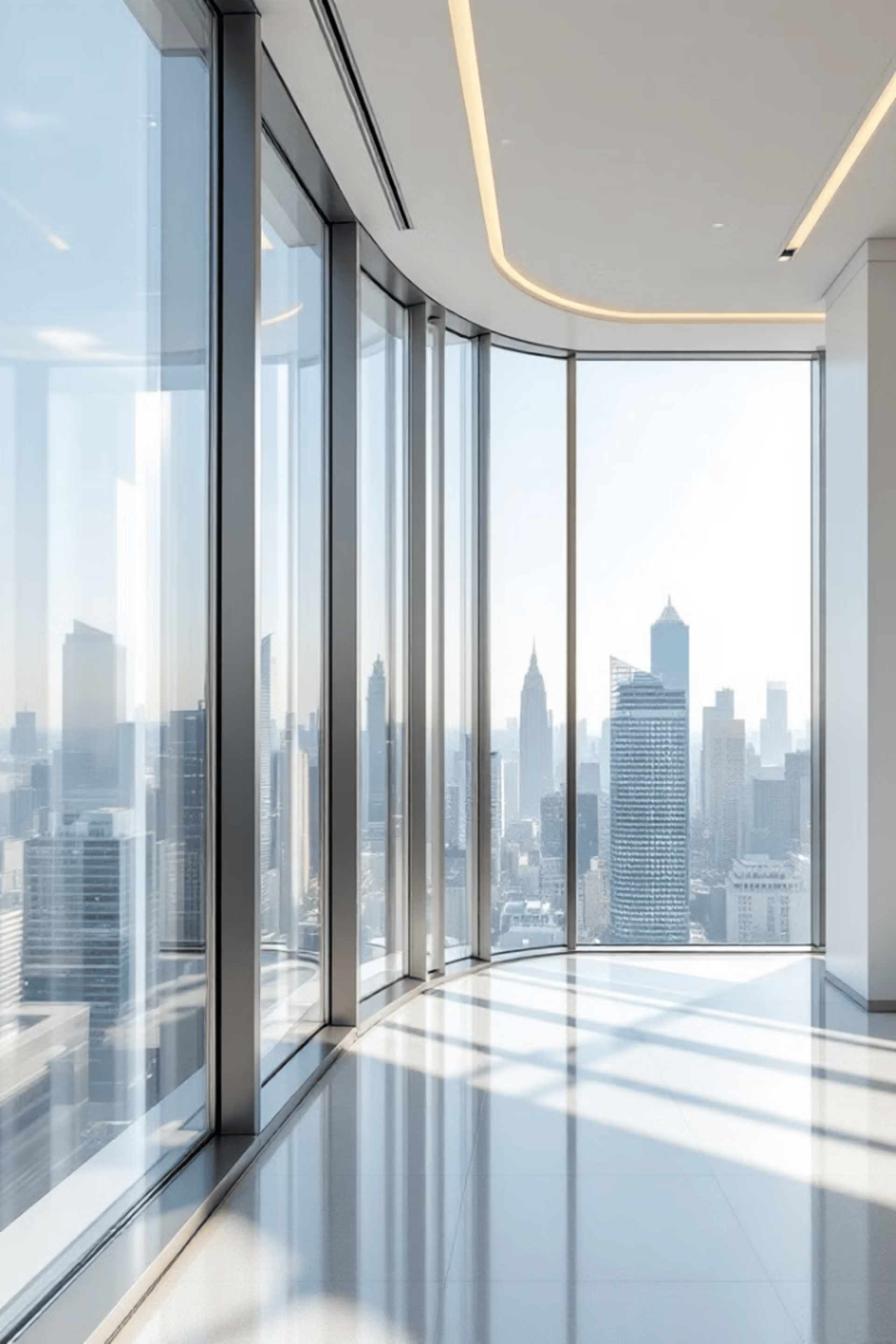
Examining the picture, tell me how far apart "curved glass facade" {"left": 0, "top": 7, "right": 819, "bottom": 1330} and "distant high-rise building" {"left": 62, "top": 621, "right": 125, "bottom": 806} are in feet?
0.05

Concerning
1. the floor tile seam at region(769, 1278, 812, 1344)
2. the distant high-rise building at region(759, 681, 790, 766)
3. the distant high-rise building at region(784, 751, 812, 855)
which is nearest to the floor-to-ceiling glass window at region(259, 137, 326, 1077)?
the floor tile seam at region(769, 1278, 812, 1344)

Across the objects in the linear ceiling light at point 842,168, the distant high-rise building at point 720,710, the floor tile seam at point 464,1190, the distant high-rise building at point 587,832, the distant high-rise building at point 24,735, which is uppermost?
the linear ceiling light at point 842,168

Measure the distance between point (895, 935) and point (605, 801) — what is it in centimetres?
229

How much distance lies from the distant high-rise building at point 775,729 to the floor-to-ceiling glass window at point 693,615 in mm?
12

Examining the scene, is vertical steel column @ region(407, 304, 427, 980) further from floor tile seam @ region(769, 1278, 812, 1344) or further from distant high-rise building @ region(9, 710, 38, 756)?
distant high-rise building @ region(9, 710, 38, 756)

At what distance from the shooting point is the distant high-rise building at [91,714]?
2.97 m

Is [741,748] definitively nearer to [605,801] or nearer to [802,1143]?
[605,801]

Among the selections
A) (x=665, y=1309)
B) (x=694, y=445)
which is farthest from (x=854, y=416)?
(x=665, y=1309)

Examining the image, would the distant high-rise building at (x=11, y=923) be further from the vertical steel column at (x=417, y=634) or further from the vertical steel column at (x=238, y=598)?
the vertical steel column at (x=417, y=634)

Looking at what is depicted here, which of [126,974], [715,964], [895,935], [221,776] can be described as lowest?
[715,964]

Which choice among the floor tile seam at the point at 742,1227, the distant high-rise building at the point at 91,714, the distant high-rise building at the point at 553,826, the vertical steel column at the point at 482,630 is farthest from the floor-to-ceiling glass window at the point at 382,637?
the distant high-rise building at the point at 91,714

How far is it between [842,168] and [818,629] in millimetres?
3414

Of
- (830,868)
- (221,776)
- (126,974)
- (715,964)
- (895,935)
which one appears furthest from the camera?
(715,964)

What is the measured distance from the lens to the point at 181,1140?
3848 mm
